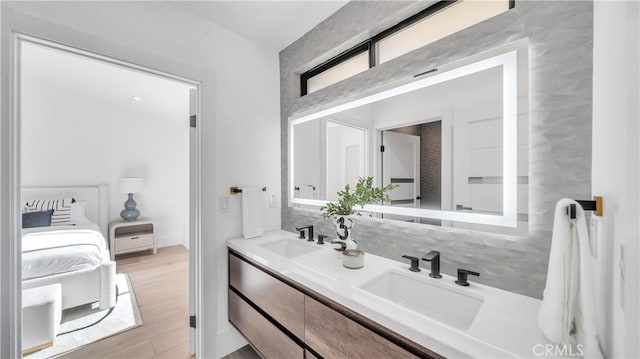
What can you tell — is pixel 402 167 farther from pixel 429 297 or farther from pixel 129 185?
pixel 129 185

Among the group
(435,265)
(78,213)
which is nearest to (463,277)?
(435,265)

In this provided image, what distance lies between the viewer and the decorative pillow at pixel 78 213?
3326mm

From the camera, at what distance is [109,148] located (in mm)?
3828

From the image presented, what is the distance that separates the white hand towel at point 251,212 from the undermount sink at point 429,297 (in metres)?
1.07

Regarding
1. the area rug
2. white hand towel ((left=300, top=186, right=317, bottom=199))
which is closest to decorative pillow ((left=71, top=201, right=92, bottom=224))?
the area rug

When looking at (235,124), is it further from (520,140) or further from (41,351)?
(41,351)

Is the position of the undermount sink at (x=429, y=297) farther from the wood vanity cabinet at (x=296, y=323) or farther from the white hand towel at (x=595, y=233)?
the white hand towel at (x=595, y=233)

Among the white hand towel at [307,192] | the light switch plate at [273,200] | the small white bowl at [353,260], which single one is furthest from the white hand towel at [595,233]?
the light switch plate at [273,200]

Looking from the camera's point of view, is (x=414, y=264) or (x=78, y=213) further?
(x=78, y=213)

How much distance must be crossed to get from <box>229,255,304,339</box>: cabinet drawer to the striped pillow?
3.22 m

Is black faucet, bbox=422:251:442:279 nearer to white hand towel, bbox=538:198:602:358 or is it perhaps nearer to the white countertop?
the white countertop

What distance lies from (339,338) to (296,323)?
0.29m

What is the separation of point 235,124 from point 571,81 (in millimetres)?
1839

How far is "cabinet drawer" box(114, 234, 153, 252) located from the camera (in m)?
3.68
